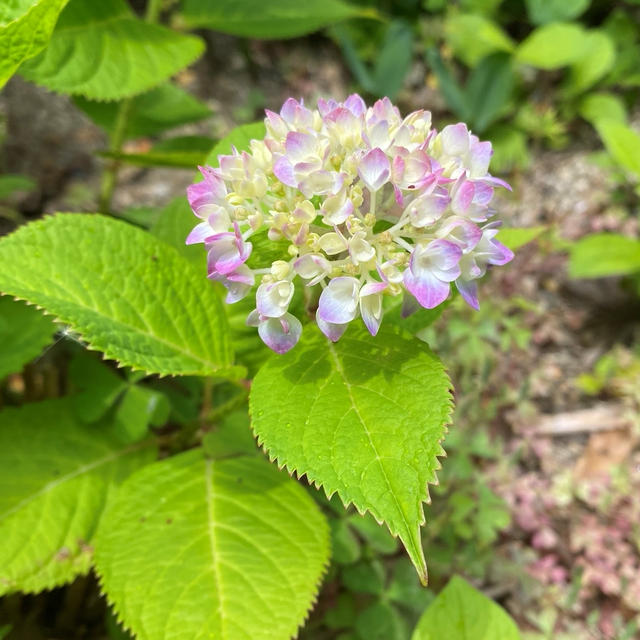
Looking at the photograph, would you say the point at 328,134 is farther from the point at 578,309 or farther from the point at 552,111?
the point at 552,111

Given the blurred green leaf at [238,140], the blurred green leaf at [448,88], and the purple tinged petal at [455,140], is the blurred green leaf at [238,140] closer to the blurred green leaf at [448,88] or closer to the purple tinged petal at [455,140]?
the purple tinged petal at [455,140]

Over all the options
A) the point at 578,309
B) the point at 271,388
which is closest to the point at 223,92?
the point at 578,309

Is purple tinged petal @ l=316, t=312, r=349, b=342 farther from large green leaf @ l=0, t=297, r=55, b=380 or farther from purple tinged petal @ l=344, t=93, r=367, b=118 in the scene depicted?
large green leaf @ l=0, t=297, r=55, b=380

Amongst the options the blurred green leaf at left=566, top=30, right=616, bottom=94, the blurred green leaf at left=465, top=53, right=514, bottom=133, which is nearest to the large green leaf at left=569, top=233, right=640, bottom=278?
the blurred green leaf at left=465, top=53, right=514, bottom=133

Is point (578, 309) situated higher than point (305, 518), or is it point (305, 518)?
point (305, 518)

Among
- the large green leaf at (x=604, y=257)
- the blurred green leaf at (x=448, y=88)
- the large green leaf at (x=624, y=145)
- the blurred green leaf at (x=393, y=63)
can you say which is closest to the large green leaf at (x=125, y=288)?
the large green leaf at (x=604, y=257)

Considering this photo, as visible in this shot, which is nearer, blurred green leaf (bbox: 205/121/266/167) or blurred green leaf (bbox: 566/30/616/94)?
blurred green leaf (bbox: 205/121/266/167)
